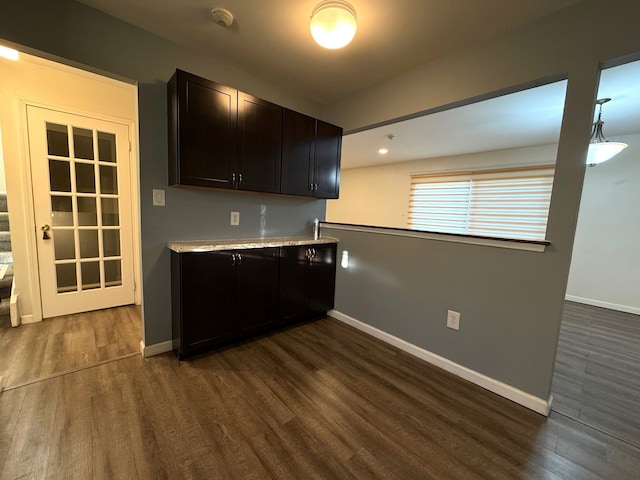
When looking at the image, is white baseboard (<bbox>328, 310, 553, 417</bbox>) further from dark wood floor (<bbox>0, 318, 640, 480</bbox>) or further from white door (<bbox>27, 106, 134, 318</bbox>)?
white door (<bbox>27, 106, 134, 318</bbox>)

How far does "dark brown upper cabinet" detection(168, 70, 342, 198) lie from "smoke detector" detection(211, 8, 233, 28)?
384 mm

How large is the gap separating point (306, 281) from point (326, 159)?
1313 millimetres

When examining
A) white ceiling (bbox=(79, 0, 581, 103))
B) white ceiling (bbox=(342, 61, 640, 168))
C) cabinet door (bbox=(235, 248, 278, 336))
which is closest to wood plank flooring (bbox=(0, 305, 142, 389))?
cabinet door (bbox=(235, 248, 278, 336))

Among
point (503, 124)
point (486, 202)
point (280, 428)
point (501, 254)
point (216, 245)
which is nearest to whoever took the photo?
point (280, 428)

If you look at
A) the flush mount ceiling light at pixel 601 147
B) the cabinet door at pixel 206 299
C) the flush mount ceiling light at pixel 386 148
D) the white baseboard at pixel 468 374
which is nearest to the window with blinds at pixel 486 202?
the flush mount ceiling light at pixel 386 148

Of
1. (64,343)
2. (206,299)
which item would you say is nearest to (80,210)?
(64,343)

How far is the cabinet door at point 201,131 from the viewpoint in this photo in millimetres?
1891

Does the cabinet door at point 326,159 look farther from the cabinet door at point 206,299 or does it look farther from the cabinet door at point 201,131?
the cabinet door at point 206,299

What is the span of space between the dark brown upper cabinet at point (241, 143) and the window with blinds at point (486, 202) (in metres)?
2.57

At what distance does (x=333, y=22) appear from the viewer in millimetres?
1481

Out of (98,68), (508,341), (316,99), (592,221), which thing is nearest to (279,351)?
(508,341)

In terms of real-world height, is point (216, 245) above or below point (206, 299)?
above

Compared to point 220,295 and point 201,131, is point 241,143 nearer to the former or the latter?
point 201,131

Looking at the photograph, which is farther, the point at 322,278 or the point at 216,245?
the point at 322,278
